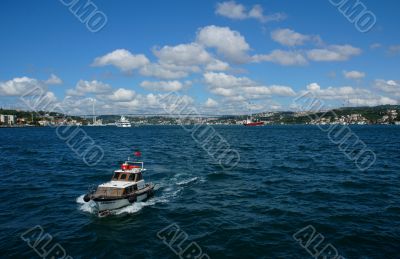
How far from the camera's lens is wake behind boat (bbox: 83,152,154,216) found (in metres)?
36.4

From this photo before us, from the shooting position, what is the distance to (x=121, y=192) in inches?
1512

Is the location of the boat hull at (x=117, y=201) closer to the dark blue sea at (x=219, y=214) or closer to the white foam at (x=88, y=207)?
the dark blue sea at (x=219, y=214)

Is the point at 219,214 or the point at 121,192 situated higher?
the point at 121,192

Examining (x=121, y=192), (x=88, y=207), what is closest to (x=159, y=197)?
(x=121, y=192)

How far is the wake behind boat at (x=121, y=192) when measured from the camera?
36375 mm

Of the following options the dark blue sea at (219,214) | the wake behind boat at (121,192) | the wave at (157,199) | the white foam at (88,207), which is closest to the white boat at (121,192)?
the wake behind boat at (121,192)

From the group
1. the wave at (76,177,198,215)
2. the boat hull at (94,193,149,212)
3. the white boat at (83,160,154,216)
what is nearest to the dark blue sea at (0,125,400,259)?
the wave at (76,177,198,215)

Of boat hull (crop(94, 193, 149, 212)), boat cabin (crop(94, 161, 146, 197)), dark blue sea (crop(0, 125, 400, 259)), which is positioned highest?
boat cabin (crop(94, 161, 146, 197))

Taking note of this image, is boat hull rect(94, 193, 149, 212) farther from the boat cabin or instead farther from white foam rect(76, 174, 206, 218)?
the boat cabin

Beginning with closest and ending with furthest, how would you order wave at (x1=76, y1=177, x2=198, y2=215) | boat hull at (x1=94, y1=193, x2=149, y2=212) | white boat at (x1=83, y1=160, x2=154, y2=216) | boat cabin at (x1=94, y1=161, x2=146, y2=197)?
boat hull at (x1=94, y1=193, x2=149, y2=212) < white boat at (x1=83, y1=160, x2=154, y2=216) < wave at (x1=76, y1=177, x2=198, y2=215) < boat cabin at (x1=94, y1=161, x2=146, y2=197)

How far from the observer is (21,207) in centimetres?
3950

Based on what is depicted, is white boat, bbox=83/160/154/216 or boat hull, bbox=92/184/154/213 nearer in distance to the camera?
boat hull, bbox=92/184/154/213

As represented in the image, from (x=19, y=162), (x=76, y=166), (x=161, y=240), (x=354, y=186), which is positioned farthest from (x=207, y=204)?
(x=19, y=162)

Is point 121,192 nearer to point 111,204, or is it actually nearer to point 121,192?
point 121,192
